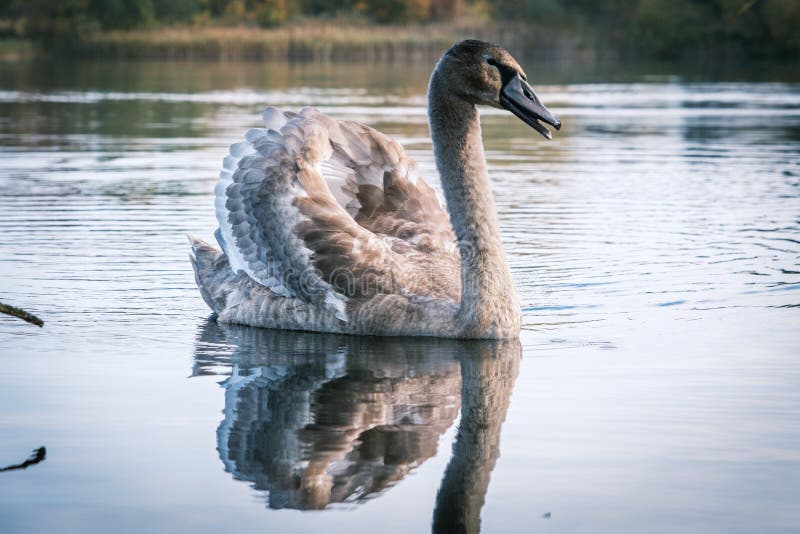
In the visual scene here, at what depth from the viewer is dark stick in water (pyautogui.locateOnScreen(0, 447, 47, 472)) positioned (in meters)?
6.54

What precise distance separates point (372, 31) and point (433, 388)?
77.9 meters

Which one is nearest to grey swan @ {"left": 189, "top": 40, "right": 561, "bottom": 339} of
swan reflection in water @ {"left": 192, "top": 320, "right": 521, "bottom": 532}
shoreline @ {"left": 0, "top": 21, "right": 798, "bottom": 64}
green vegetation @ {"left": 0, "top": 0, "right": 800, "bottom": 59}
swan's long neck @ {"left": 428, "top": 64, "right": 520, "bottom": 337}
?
swan's long neck @ {"left": 428, "top": 64, "right": 520, "bottom": 337}

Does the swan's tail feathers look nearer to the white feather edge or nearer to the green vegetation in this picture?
the white feather edge

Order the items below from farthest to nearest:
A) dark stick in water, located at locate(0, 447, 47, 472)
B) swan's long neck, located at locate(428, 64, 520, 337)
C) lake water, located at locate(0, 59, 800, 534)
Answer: swan's long neck, located at locate(428, 64, 520, 337) < dark stick in water, located at locate(0, 447, 47, 472) < lake water, located at locate(0, 59, 800, 534)

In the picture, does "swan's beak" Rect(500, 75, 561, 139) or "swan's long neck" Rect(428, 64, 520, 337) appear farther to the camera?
"swan's long neck" Rect(428, 64, 520, 337)

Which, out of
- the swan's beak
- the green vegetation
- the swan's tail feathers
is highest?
the swan's beak

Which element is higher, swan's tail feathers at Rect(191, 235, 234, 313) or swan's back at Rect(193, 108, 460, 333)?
swan's back at Rect(193, 108, 460, 333)

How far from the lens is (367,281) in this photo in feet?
32.3

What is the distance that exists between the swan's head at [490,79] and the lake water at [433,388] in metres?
1.55

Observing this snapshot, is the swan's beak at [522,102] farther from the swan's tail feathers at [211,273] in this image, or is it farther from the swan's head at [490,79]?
the swan's tail feathers at [211,273]

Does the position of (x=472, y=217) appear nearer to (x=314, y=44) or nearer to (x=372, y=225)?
(x=372, y=225)

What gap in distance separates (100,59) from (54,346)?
248ft

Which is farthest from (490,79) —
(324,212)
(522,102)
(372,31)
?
(372,31)

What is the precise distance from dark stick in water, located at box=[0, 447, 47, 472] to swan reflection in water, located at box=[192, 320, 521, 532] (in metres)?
0.82
